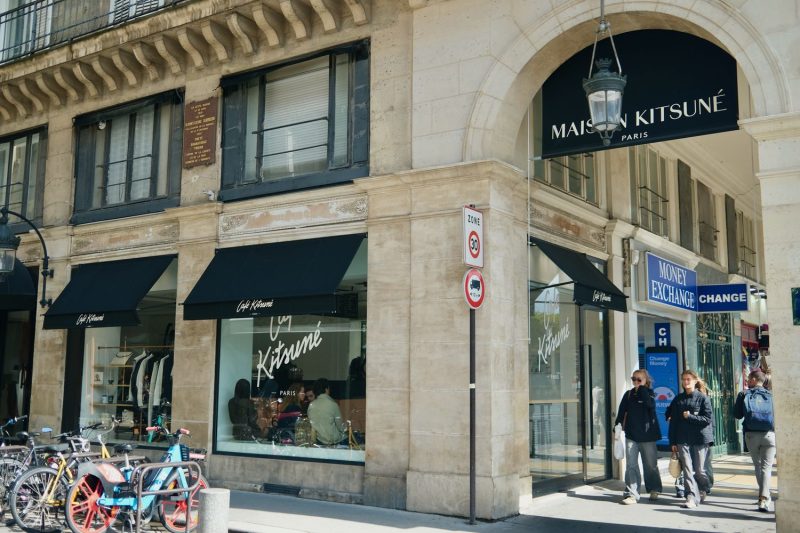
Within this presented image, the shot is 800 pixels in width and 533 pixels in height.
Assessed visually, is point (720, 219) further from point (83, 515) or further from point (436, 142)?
point (83, 515)

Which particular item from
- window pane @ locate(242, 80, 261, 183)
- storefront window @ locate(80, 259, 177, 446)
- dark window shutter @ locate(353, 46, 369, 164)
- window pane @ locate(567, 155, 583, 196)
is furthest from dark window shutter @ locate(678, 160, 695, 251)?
storefront window @ locate(80, 259, 177, 446)

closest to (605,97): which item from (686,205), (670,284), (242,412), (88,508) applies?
(88,508)

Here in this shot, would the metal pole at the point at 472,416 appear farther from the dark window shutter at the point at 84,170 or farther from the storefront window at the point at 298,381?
the dark window shutter at the point at 84,170

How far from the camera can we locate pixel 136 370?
1455cm

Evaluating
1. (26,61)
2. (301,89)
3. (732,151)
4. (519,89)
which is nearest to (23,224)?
(26,61)

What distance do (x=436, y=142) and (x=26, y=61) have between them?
9780 mm

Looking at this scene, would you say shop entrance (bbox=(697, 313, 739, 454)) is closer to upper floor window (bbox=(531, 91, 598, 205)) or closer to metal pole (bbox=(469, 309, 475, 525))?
upper floor window (bbox=(531, 91, 598, 205))

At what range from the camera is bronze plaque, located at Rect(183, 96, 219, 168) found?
13.4 m

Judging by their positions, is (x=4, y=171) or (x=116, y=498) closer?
(x=116, y=498)

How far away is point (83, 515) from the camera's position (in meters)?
8.83

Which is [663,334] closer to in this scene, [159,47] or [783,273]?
[783,273]

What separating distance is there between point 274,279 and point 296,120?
276 centimetres

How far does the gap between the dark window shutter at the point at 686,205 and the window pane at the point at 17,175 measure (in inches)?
561

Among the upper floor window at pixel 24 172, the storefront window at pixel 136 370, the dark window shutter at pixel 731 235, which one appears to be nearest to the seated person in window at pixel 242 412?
the storefront window at pixel 136 370
